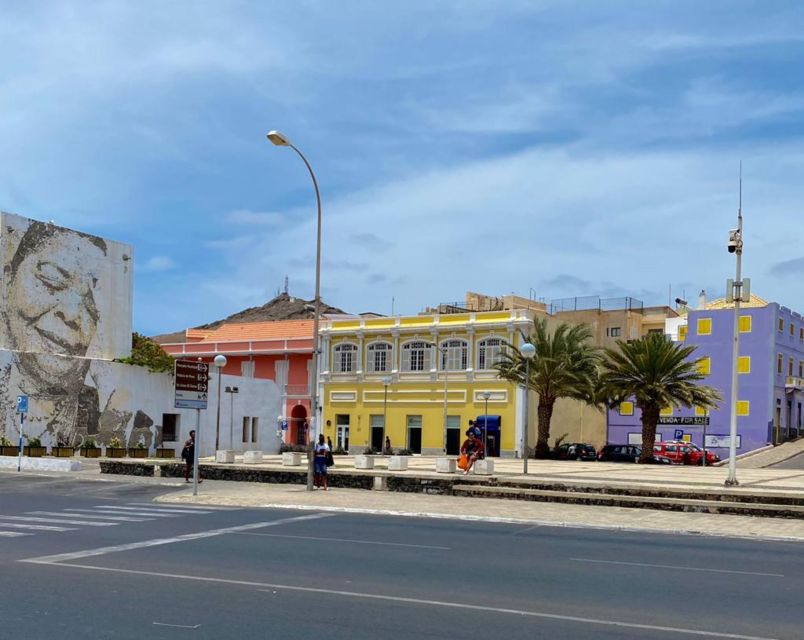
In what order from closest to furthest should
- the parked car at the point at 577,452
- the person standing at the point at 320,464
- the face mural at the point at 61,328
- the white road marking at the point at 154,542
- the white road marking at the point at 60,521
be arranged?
the white road marking at the point at 154,542 → the white road marking at the point at 60,521 → the person standing at the point at 320,464 → the face mural at the point at 61,328 → the parked car at the point at 577,452

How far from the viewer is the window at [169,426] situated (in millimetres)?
51094

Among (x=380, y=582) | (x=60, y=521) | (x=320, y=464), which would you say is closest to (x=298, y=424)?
(x=320, y=464)

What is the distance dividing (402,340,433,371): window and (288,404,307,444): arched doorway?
9823 millimetres

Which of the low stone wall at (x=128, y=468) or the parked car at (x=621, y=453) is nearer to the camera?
the low stone wall at (x=128, y=468)

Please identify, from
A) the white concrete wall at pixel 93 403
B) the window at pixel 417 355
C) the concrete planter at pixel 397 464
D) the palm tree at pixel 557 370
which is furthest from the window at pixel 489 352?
the concrete planter at pixel 397 464

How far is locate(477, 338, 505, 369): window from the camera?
63.8 m

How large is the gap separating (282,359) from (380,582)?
63.6m

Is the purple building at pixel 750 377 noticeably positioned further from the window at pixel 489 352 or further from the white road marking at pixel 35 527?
the white road marking at pixel 35 527

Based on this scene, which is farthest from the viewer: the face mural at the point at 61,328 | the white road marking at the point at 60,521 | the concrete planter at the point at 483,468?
the face mural at the point at 61,328

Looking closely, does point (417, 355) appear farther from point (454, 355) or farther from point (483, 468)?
point (483, 468)

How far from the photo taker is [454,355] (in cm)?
6631

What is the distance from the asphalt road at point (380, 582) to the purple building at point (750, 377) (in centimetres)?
4957

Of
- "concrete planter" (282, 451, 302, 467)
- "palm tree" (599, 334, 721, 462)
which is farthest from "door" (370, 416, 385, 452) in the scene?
"concrete planter" (282, 451, 302, 467)

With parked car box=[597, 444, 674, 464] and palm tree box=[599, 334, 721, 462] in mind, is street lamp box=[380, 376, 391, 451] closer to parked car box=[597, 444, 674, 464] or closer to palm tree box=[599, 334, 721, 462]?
parked car box=[597, 444, 674, 464]
